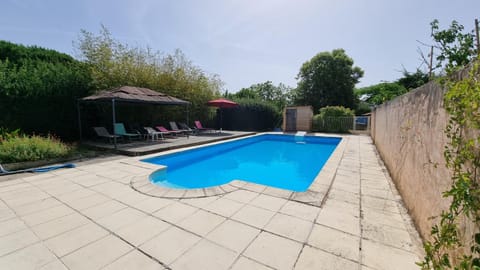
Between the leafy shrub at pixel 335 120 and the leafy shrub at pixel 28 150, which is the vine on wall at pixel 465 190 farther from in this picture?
the leafy shrub at pixel 335 120

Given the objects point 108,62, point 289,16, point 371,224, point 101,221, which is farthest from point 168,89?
point 371,224

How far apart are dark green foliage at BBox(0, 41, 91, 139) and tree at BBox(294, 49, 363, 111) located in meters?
18.0

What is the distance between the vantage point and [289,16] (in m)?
7.00

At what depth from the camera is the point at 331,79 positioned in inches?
739

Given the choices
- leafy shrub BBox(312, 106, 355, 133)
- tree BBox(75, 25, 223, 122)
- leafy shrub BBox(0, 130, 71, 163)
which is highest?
tree BBox(75, 25, 223, 122)

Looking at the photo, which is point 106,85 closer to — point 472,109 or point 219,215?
point 219,215

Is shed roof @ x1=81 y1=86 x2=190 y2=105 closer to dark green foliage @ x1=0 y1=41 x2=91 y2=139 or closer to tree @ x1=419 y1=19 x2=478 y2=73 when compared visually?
dark green foliage @ x1=0 y1=41 x2=91 y2=139

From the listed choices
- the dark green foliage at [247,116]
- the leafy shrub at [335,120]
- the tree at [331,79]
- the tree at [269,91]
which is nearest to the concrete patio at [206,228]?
the leafy shrub at [335,120]

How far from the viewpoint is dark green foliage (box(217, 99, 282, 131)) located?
1423 cm

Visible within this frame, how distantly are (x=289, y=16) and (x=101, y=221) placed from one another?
25.6 ft

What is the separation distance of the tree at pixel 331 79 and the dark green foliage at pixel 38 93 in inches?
710

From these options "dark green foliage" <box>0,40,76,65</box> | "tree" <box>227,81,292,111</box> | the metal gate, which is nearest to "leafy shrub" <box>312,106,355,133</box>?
the metal gate

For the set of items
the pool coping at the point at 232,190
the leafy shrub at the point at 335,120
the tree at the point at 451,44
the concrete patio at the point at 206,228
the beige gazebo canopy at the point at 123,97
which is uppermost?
the tree at the point at 451,44

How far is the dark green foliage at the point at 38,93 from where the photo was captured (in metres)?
6.14
